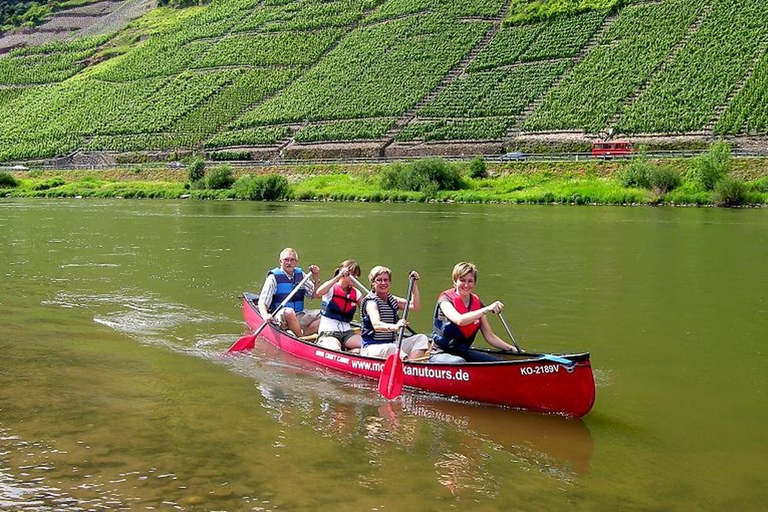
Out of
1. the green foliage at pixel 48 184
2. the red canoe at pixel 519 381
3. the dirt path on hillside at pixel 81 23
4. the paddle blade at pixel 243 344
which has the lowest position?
the paddle blade at pixel 243 344

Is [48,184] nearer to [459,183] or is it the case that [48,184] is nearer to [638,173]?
[459,183]

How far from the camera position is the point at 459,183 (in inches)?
2800

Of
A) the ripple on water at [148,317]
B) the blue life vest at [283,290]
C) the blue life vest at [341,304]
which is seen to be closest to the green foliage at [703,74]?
the ripple on water at [148,317]

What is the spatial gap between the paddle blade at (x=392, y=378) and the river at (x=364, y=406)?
10.6 inches

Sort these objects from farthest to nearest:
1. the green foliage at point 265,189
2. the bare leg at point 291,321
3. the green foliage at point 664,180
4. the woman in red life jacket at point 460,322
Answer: the green foliage at point 265,189 < the green foliage at point 664,180 < the bare leg at point 291,321 < the woman in red life jacket at point 460,322

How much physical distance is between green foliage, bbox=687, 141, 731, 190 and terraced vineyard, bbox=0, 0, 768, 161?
10540mm

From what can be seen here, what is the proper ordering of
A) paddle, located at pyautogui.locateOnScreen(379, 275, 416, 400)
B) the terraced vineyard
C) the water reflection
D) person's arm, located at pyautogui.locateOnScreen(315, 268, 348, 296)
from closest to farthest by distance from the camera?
the water reflection
paddle, located at pyautogui.locateOnScreen(379, 275, 416, 400)
person's arm, located at pyautogui.locateOnScreen(315, 268, 348, 296)
the terraced vineyard

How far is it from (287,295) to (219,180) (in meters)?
66.4

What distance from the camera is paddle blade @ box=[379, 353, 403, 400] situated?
1317 centimetres

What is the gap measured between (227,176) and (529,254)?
5480cm

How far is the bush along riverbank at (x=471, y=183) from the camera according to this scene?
197 ft

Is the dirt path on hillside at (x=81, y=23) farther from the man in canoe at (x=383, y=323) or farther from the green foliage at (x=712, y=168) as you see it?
the man in canoe at (x=383, y=323)

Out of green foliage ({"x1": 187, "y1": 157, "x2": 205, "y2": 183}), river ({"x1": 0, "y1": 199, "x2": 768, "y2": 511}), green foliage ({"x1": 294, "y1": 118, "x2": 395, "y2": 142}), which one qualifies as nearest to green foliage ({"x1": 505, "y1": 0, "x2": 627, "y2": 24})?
green foliage ({"x1": 294, "y1": 118, "x2": 395, "y2": 142})

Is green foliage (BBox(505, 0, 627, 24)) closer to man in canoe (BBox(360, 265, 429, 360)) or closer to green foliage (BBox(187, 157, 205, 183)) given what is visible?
green foliage (BBox(187, 157, 205, 183))
